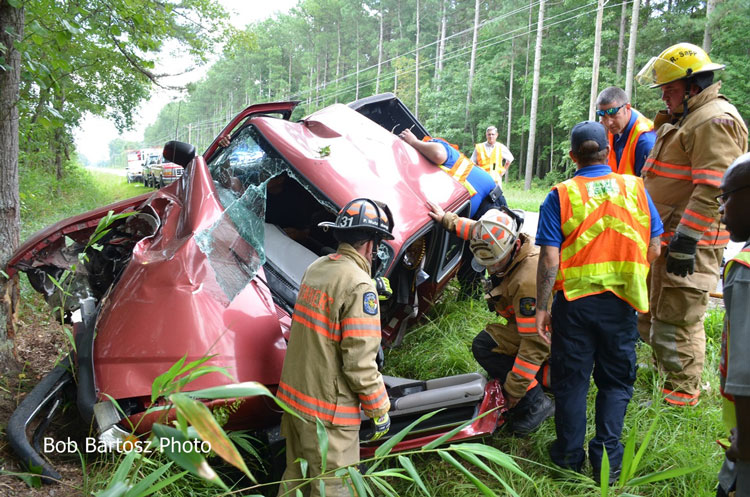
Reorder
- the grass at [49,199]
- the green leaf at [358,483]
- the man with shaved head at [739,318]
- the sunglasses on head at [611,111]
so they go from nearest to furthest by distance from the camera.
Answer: the man with shaved head at [739,318] → the green leaf at [358,483] → the sunglasses on head at [611,111] → the grass at [49,199]

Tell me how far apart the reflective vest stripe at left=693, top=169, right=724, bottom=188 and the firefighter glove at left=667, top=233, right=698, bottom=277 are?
300 mm

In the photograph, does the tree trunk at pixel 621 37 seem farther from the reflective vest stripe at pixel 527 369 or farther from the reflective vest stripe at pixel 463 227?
the reflective vest stripe at pixel 527 369

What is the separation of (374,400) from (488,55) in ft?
104

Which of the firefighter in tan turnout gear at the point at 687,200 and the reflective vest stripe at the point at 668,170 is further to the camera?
the reflective vest stripe at the point at 668,170

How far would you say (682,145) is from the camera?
2.97 m

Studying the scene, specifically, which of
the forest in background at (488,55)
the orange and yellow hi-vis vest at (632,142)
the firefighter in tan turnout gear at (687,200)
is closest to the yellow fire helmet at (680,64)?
the firefighter in tan turnout gear at (687,200)

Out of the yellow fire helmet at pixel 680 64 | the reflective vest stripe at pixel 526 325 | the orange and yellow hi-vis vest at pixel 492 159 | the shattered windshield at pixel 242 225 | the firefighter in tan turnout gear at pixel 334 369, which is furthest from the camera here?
the orange and yellow hi-vis vest at pixel 492 159

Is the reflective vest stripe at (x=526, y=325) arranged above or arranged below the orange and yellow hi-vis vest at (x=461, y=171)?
below

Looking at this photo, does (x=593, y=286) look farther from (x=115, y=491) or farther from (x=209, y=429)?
(x=115, y=491)

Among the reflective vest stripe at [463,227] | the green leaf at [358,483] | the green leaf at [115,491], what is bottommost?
the green leaf at [358,483]

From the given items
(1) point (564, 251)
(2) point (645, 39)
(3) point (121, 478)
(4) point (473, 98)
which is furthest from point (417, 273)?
(4) point (473, 98)

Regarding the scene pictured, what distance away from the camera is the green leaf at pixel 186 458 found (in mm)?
940

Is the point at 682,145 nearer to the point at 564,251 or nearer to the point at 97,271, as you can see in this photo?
the point at 564,251

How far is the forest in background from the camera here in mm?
16812
